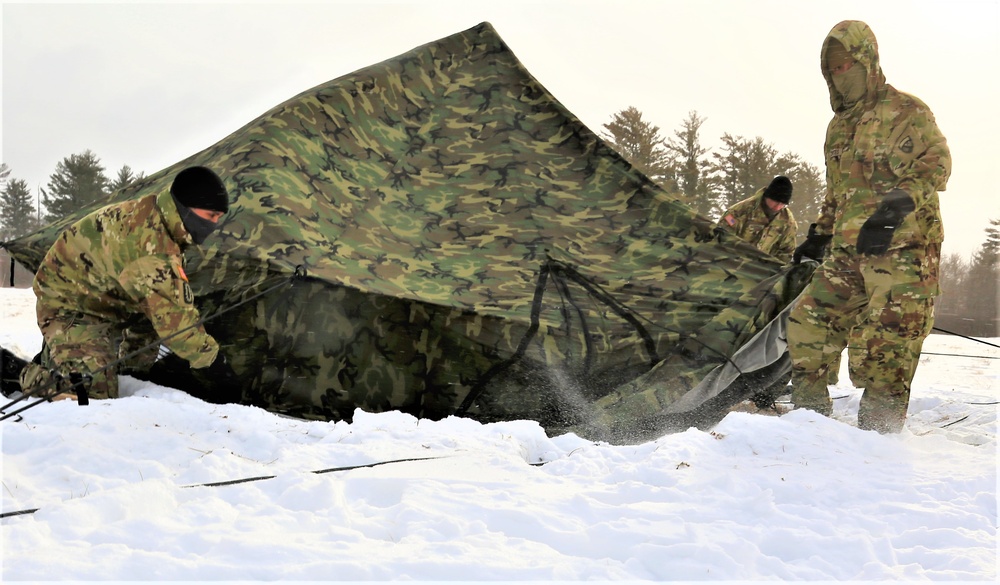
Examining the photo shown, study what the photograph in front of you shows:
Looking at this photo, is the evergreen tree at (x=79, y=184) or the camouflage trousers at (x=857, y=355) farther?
the evergreen tree at (x=79, y=184)

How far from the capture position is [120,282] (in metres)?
3.72

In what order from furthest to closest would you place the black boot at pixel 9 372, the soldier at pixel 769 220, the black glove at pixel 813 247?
the soldier at pixel 769 220 → the black glove at pixel 813 247 → the black boot at pixel 9 372

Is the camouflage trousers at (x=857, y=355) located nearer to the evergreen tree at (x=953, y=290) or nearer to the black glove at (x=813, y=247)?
the black glove at (x=813, y=247)

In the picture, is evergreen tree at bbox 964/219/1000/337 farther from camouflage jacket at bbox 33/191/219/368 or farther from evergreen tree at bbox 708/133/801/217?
camouflage jacket at bbox 33/191/219/368

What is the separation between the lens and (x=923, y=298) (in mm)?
3867

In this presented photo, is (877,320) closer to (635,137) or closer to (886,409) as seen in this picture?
(886,409)

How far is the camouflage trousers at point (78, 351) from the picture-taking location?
391 centimetres

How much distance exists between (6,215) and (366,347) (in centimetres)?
4217

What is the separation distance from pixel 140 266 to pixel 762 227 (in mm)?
5640

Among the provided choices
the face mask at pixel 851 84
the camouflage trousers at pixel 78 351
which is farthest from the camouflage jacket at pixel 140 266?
the face mask at pixel 851 84

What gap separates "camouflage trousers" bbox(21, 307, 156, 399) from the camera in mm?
3908

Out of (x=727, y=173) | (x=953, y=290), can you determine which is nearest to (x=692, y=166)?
(x=727, y=173)

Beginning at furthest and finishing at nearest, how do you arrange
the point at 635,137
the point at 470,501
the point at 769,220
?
1. the point at 635,137
2. the point at 769,220
3. the point at 470,501

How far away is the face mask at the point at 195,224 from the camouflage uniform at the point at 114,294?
0.09 feet
